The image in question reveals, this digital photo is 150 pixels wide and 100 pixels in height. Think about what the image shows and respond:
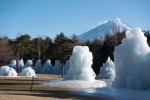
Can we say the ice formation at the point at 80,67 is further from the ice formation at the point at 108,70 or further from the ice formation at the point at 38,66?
the ice formation at the point at 38,66

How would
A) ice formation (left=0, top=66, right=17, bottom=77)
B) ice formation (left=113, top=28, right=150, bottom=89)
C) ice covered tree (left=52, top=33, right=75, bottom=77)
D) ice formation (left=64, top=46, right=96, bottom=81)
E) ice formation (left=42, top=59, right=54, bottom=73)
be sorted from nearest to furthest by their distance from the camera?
ice formation (left=113, top=28, right=150, bottom=89), ice formation (left=64, top=46, right=96, bottom=81), ice formation (left=0, top=66, right=17, bottom=77), ice covered tree (left=52, top=33, right=75, bottom=77), ice formation (left=42, top=59, right=54, bottom=73)

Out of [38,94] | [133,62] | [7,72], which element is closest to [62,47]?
[7,72]

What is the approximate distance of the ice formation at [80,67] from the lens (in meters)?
51.8

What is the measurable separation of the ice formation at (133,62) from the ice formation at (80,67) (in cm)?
947

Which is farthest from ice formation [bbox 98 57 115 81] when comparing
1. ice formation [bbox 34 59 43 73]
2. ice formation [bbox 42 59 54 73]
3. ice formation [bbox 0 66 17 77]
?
ice formation [bbox 34 59 43 73]

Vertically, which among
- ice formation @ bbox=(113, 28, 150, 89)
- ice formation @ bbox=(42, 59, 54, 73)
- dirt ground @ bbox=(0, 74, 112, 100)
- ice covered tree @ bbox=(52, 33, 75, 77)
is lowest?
dirt ground @ bbox=(0, 74, 112, 100)

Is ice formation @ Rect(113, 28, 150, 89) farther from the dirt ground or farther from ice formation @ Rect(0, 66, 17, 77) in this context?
ice formation @ Rect(0, 66, 17, 77)

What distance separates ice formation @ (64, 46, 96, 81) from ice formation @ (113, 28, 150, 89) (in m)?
9.47

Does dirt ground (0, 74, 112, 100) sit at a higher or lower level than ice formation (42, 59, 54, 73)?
lower

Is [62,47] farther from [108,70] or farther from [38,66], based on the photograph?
[38,66]

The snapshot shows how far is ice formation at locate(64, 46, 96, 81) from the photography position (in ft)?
170

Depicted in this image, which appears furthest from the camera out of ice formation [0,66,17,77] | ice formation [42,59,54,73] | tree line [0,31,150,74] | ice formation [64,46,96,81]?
ice formation [42,59,54,73]

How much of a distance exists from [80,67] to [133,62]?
13.8 m

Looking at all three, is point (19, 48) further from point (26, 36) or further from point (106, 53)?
point (106, 53)
